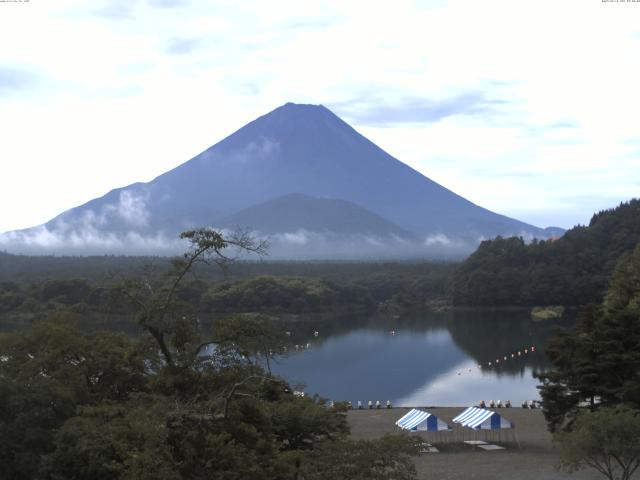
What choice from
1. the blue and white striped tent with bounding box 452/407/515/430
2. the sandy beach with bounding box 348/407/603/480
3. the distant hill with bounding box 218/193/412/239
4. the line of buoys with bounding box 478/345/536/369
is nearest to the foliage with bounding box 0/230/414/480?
the sandy beach with bounding box 348/407/603/480

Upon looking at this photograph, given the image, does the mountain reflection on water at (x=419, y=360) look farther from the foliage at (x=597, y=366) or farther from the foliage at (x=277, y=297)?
the foliage at (x=597, y=366)

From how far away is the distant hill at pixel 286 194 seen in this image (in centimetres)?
16450

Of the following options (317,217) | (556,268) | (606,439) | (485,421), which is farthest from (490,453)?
(317,217)

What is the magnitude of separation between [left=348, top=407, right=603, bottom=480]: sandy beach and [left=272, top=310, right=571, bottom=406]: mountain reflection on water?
2181 mm

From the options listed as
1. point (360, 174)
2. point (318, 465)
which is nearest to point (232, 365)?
point (318, 465)

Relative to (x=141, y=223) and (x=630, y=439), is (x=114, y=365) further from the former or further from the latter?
(x=141, y=223)

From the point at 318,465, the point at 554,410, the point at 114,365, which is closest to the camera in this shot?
the point at 318,465

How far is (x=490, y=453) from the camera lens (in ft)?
50.0

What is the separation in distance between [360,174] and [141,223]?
4989 centimetres

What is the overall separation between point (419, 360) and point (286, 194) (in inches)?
5688

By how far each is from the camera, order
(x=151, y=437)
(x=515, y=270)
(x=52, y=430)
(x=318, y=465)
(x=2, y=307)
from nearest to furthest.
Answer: (x=151, y=437), (x=318, y=465), (x=52, y=430), (x=2, y=307), (x=515, y=270)

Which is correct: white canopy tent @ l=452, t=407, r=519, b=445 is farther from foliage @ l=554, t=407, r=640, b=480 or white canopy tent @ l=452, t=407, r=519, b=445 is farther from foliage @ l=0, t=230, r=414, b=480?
foliage @ l=0, t=230, r=414, b=480

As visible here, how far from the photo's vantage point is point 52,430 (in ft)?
28.9

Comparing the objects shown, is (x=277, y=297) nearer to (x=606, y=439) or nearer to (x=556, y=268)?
(x=556, y=268)
